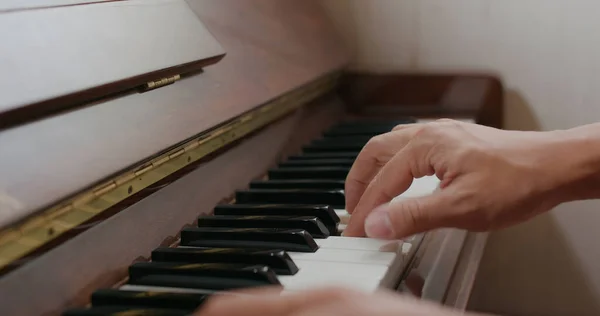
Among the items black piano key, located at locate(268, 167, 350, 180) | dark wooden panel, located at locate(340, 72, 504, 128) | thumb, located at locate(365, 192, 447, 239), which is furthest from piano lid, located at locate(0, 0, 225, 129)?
dark wooden panel, located at locate(340, 72, 504, 128)

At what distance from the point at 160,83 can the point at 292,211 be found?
0.86ft

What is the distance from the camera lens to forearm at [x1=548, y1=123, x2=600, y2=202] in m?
0.87

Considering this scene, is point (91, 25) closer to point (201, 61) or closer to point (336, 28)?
point (201, 61)

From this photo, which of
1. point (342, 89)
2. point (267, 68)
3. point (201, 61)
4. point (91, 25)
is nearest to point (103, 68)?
point (91, 25)

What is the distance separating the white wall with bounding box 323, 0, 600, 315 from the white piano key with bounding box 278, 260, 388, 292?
111 cm

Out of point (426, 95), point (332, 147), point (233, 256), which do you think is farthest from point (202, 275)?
point (426, 95)

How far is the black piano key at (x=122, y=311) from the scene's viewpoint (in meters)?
0.69

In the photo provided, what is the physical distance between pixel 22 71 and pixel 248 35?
61cm

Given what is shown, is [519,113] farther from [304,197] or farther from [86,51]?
[86,51]

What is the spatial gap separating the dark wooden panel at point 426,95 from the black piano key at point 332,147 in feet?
1.32

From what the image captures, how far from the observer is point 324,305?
0.52 m

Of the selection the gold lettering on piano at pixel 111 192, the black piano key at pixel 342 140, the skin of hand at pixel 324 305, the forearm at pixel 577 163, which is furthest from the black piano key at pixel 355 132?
the skin of hand at pixel 324 305

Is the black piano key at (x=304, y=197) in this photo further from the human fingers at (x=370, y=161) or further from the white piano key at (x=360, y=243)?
the white piano key at (x=360, y=243)

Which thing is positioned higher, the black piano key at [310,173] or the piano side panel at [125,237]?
the piano side panel at [125,237]
